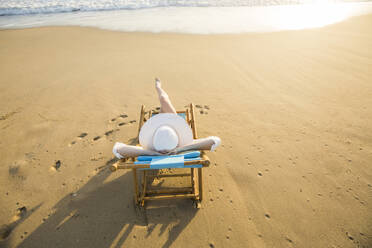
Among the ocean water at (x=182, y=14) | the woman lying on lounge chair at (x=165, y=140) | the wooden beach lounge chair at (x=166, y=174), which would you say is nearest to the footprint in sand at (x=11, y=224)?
the wooden beach lounge chair at (x=166, y=174)

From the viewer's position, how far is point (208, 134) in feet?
11.0

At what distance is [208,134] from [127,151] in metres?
1.68

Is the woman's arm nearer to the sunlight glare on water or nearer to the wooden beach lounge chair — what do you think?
the wooden beach lounge chair

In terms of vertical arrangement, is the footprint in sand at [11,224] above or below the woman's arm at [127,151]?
below

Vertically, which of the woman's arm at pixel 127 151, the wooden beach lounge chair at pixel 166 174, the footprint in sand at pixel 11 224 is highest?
the woman's arm at pixel 127 151

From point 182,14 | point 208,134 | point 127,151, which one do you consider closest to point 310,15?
point 182,14

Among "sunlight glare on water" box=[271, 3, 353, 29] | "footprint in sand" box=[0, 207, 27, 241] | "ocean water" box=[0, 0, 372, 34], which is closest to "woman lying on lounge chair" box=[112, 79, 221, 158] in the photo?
"footprint in sand" box=[0, 207, 27, 241]

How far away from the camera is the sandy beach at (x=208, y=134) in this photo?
2.14 metres

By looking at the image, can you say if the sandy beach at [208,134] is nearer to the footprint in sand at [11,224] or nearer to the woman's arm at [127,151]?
the footprint in sand at [11,224]

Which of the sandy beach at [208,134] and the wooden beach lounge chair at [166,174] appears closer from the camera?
the wooden beach lounge chair at [166,174]

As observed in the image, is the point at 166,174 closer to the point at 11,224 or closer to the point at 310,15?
the point at 11,224

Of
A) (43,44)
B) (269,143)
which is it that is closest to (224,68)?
(269,143)

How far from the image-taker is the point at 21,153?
10.1 feet

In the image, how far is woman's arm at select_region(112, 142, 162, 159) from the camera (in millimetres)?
1889
